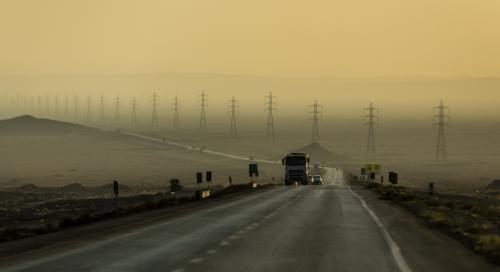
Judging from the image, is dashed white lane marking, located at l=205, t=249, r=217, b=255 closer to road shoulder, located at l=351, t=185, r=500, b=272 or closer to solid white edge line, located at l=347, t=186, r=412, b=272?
solid white edge line, located at l=347, t=186, r=412, b=272

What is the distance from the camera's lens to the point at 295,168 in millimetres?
109688

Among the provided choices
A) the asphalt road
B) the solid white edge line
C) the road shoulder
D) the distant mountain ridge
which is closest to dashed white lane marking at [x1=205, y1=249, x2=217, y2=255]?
the asphalt road

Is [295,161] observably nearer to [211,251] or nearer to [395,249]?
[395,249]

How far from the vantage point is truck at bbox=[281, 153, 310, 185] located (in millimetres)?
109188

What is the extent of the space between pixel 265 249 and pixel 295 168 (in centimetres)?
8646

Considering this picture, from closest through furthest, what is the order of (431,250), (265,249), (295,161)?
(265,249) → (431,250) → (295,161)

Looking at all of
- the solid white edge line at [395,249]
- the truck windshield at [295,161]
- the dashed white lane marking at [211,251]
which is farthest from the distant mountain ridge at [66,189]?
the dashed white lane marking at [211,251]

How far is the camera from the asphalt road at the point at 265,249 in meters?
19.7

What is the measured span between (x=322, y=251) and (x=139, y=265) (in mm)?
5097

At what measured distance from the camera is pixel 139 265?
64.3 ft

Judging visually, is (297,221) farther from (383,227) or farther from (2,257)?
(2,257)

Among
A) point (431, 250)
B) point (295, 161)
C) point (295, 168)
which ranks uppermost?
point (295, 161)

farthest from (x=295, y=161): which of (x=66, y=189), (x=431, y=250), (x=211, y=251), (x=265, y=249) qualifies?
(x=211, y=251)

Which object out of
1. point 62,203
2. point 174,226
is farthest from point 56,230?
point 62,203
